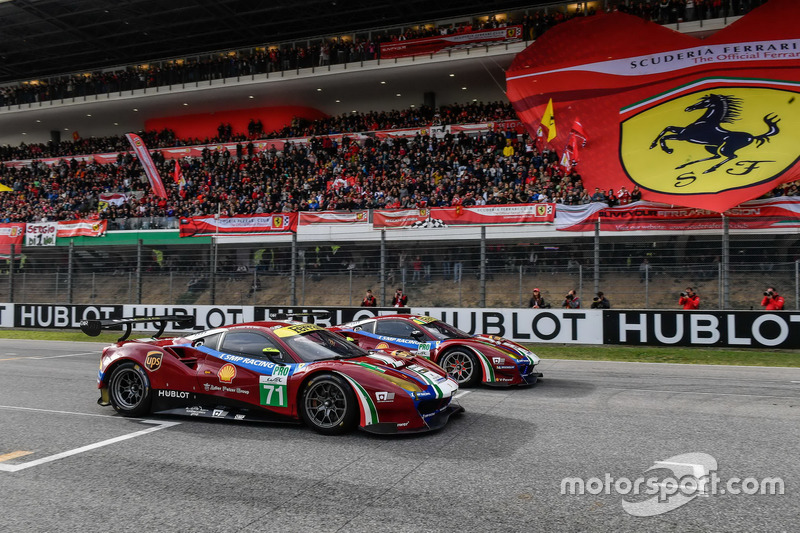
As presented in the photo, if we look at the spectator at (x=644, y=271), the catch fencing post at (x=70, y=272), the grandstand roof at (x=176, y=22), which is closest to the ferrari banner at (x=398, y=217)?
the spectator at (x=644, y=271)

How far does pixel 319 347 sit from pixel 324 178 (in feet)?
80.0

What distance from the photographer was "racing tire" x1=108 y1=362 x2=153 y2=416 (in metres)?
8.10

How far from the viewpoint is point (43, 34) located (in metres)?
40.1

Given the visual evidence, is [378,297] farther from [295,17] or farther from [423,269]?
[295,17]

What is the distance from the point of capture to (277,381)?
7.35 meters

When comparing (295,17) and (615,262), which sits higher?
(295,17)

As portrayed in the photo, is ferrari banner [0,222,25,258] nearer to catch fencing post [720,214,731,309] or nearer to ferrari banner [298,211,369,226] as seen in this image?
ferrari banner [298,211,369,226]

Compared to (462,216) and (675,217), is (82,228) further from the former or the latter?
(675,217)

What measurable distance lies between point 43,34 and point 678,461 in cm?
4554

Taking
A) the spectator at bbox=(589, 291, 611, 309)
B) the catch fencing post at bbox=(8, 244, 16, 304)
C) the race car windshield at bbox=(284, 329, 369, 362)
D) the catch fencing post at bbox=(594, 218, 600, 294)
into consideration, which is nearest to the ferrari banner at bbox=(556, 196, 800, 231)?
the catch fencing post at bbox=(594, 218, 600, 294)

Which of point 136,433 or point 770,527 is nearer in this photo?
point 770,527

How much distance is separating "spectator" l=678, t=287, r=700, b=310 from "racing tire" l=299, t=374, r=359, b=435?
1274 centimetres

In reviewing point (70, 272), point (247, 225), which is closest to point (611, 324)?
point (247, 225)

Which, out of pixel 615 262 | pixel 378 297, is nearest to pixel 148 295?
pixel 378 297
